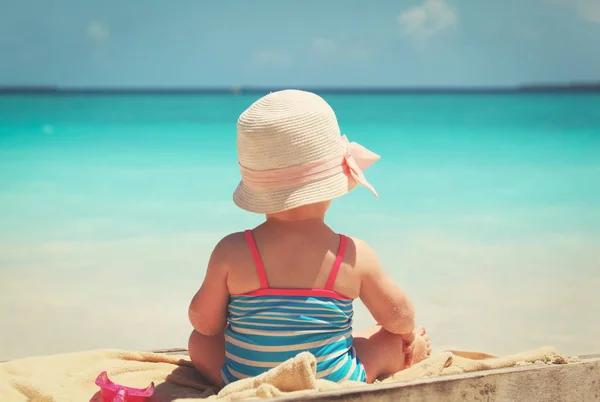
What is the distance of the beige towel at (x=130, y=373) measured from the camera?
245 cm

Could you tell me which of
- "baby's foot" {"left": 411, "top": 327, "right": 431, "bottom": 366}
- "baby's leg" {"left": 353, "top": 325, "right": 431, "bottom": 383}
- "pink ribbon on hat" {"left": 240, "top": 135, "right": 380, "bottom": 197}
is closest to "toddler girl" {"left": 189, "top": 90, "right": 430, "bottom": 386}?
"pink ribbon on hat" {"left": 240, "top": 135, "right": 380, "bottom": 197}

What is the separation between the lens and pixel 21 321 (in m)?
4.28

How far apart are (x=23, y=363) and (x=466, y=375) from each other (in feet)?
5.03

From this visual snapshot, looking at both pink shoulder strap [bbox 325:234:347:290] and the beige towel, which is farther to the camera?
the beige towel

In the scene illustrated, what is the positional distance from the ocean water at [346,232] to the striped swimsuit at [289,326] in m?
1.72

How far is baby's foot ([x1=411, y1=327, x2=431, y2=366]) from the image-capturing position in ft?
8.94

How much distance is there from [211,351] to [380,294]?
2.08 feet

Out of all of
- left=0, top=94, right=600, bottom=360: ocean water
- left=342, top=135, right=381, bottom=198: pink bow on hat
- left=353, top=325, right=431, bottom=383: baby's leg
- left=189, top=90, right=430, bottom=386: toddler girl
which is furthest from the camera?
left=0, top=94, right=600, bottom=360: ocean water

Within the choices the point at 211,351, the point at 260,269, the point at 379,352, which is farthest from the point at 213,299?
the point at 379,352

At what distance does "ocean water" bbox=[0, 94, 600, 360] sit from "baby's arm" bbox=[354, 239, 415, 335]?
156 cm

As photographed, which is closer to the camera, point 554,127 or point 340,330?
point 340,330

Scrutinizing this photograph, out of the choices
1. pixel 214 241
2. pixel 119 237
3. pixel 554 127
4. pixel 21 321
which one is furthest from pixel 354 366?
pixel 554 127

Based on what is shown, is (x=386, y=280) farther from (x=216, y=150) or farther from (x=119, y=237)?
(x=216, y=150)

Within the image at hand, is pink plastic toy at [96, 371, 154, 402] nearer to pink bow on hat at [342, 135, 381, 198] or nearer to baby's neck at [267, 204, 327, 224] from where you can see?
baby's neck at [267, 204, 327, 224]
